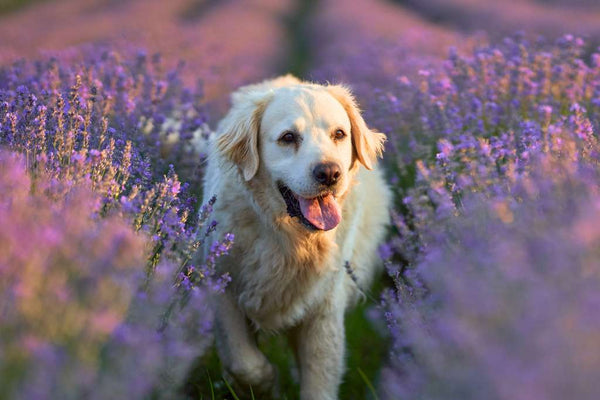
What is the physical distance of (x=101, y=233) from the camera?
4.97 ft

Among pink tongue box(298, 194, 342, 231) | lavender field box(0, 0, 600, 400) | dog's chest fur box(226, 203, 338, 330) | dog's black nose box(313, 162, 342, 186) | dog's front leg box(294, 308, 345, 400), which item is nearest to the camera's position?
lavender field box(0, 0, 600, 400)

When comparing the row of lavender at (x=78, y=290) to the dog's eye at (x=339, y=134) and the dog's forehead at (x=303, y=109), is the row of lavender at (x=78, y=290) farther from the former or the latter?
the dog's eye at (x=339, y=134)

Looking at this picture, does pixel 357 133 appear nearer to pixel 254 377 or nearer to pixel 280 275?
pixel 280 275

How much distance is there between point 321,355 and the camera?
302cm

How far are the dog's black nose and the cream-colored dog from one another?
0.20ft

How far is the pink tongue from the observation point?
8.68ft

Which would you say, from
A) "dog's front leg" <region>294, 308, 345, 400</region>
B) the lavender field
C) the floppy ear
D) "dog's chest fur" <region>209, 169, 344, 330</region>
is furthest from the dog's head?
"dog's front leg" <region>294, 308, 345, 400</region>

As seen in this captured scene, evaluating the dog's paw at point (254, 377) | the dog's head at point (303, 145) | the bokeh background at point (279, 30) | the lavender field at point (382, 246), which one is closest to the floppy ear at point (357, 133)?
the dog's head at point (303, 145)

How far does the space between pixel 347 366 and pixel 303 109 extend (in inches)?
52.3

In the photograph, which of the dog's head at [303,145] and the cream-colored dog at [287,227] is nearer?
the dog's head at [303,145]

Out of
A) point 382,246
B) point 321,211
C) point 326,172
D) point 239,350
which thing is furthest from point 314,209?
point 239,350

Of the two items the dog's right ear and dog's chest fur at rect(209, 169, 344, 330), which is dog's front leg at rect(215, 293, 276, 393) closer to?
dog's chest fur at rect(209, 169, 344, 330)

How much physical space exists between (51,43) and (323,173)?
6.16 meters

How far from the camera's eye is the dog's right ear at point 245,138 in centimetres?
283
